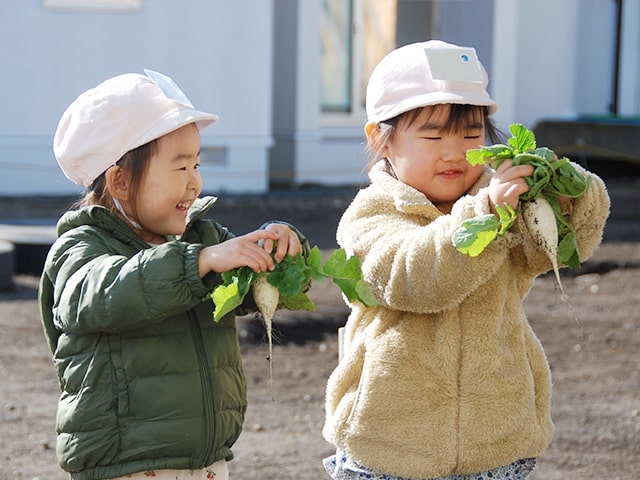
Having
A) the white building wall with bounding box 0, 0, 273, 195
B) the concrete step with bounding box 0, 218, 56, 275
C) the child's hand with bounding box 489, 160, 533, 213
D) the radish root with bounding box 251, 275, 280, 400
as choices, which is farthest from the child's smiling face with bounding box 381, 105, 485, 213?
the white building wall with bounding box 0, 0, 273, 195

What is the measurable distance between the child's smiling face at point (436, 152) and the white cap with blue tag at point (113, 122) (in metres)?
0.52

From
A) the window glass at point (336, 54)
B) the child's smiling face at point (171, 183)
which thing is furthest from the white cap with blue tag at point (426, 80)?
the window glass at point (336, 54)

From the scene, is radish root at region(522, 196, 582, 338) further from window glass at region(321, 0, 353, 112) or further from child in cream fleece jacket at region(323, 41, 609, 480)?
window glass at region(321, 0, 353, 112)

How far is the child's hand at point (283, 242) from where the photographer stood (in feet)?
9.11

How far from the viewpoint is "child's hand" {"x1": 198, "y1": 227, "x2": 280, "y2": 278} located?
8.90 feet

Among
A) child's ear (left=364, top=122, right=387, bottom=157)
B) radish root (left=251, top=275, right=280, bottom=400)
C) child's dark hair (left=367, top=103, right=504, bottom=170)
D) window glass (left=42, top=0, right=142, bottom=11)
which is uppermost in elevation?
window glass (left=42, top=0, right=142, bottom=11)

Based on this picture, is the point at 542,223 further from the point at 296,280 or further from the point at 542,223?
the point at 296,280

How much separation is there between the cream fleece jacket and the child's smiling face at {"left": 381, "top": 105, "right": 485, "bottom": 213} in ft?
0.18

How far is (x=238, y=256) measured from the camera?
2713 millimetres

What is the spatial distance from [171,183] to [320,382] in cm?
359

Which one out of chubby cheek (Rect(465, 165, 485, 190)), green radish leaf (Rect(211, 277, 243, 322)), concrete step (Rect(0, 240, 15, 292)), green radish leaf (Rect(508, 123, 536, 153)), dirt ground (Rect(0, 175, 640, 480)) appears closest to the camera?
green radish leaf (Rect(211, 277, 243, 322))

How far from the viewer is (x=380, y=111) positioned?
310 cm

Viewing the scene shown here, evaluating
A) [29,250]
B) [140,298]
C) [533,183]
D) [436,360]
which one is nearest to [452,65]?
[533,183]

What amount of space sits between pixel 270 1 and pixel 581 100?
747 cm
